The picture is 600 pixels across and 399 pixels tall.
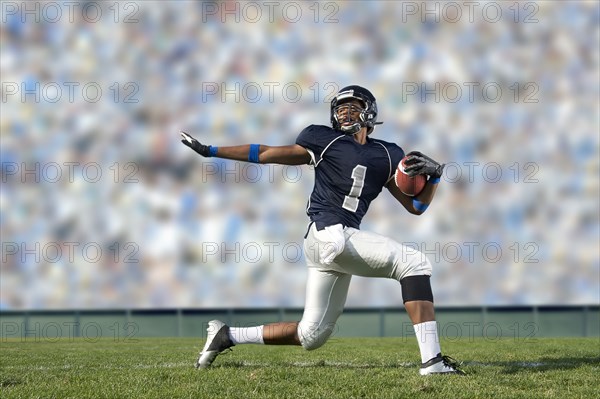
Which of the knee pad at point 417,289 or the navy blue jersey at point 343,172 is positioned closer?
the knee pad at point 417,289

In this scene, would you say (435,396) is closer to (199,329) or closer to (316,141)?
(316,141)

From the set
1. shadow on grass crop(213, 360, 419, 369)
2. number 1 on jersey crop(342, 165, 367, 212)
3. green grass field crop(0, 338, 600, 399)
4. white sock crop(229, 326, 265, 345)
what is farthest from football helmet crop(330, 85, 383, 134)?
shadow on grass crop(213, 360, 419, 369)

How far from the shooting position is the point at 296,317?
25031 millimetres

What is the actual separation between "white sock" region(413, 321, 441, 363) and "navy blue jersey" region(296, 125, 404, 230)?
982mm

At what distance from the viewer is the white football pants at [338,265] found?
5828 mm

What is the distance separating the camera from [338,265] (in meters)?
5.96

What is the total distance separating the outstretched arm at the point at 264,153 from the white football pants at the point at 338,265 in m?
0.61

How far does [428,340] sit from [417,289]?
0.40 metres

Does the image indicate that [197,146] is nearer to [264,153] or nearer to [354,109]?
[264,153]

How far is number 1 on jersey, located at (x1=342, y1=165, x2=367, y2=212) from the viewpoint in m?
6.09

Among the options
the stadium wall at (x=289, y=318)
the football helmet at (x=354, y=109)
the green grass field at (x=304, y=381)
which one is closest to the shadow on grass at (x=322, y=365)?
the green grass field at (x=304, y=381)

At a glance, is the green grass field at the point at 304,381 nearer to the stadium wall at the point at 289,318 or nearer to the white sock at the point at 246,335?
the white sock at the point at 246,335

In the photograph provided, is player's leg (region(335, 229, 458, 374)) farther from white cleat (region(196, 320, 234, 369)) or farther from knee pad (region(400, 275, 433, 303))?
white cleat (region(196, 320, 234, 369))

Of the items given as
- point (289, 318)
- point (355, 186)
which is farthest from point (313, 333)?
point (289, 318)
